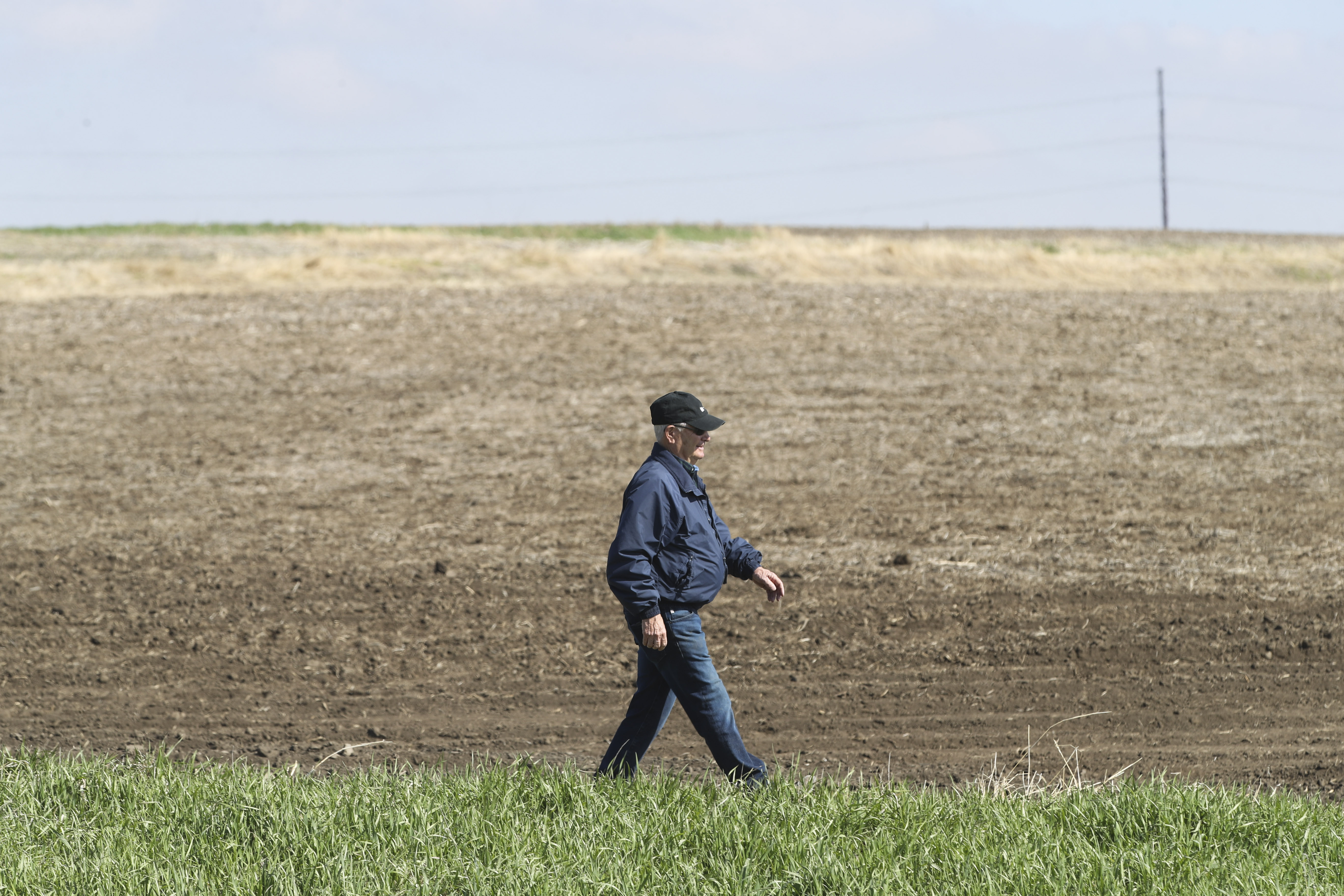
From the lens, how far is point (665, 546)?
5.39 meters

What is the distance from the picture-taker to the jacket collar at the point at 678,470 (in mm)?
5430

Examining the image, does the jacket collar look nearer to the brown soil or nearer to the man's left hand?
the man's left hand

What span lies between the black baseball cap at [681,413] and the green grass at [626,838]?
1573 mm

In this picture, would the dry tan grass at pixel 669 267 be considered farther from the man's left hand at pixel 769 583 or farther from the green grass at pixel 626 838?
the green grass at pixel 626 838

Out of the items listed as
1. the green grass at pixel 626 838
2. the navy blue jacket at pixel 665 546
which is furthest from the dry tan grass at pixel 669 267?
the green grass at pixel 626 838

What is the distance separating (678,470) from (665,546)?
33 centimetres

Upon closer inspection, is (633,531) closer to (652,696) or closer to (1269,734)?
(652,696)

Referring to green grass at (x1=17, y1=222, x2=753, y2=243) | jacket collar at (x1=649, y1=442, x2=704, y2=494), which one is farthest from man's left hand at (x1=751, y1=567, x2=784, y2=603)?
green grass at (x1=17, y1=222, x2=753, y2=243)

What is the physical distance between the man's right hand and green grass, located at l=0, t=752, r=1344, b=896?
0.65 m

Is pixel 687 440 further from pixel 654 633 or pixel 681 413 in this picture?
pixel 654 633

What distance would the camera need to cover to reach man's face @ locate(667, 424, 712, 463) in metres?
5.48

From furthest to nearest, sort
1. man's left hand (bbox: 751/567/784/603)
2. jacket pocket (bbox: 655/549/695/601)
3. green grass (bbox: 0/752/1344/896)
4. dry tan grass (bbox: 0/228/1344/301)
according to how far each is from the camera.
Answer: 1. dry tan grass (bbox: 0/228/1344/301)
2. man's left hand (bbox: 751/567/784/603)
3. jacket pocket (bbox: 655/549/695/601)
4. green grass (bbox: 0/752/1344/896)

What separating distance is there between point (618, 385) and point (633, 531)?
11.0m

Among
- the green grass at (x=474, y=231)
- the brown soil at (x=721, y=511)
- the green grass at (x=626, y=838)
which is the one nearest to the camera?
the green grass at (x=626, y=838)
